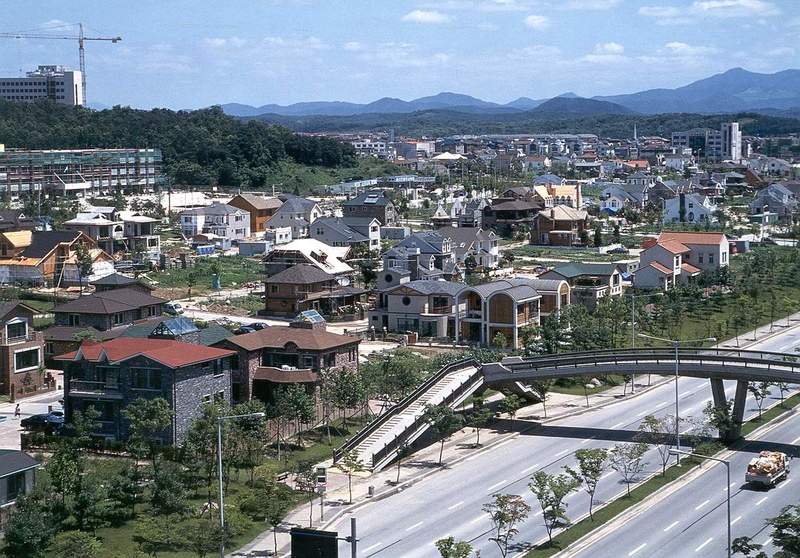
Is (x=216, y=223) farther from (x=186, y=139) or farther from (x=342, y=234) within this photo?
(x=186, y=139)

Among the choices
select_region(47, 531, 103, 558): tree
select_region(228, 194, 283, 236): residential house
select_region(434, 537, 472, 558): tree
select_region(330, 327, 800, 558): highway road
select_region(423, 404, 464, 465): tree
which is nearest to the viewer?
select_region(434, 537, 472, 558): tree

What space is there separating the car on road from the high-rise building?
14135cm

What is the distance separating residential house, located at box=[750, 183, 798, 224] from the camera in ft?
321

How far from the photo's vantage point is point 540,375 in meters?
37.2

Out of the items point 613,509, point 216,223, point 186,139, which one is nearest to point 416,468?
point 613,509

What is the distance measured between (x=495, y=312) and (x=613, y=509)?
20935 mm

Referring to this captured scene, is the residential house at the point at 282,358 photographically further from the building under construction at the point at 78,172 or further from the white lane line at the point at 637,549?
the building under construction at the point at 78,172

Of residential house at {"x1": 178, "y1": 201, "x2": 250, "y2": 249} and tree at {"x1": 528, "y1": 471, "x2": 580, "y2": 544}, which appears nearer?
tree at {"x1": 528, "y1": 471, "x2": 580, "y2": 544}

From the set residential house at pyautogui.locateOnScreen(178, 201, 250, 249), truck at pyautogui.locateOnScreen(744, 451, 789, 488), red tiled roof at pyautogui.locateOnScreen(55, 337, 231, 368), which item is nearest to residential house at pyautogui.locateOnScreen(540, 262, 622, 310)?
truck at pyautogui.locateOnScreen(744, 451, 789, 488)

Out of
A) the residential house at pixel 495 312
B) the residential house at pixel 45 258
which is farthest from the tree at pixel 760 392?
the residential house at pixel 45 258

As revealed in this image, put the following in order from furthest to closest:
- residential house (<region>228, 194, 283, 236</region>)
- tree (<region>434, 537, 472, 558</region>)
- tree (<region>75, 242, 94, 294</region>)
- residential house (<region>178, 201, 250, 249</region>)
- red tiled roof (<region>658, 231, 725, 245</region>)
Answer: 1. residential house (<region>228, 194, 283, 236</region>)
2. residential house (<region>178, 201, 250, 249</region>)
3. red tiled roof (<region>658, 231, 725, 245</region>)
4. tree (<region>75, 242, 94, 294</region>)
5. tree (<region>434, 537, 472, 558</region>)

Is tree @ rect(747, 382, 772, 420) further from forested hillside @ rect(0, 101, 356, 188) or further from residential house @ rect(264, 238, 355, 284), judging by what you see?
forested hillside @ rect(0, 101, 356, 188)

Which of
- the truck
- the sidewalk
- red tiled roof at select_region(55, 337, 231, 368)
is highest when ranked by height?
red tiled roof at select_region(55, 337, 231, 368)

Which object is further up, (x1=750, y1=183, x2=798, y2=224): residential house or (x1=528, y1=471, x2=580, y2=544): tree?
(x1=750, y1=183, x2=798, y2=224): residential house
